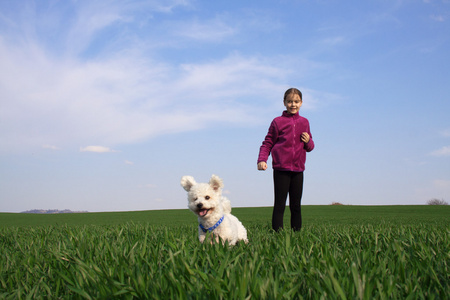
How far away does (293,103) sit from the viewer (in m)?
7.11

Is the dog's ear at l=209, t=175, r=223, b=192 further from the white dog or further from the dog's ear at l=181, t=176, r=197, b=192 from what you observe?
the dog's ear at l=181, t=176, r=197, b=192

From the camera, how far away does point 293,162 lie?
6.98 meters

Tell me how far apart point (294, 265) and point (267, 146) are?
14.1ft

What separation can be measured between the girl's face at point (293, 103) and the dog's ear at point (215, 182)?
8.26 feet

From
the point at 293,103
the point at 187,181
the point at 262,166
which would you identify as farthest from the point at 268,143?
the point at 187,181

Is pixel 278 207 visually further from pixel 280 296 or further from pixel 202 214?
pixel 280 296

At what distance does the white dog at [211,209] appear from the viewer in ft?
17.3

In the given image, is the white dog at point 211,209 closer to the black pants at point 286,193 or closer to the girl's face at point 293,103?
the black pants at point 286,193

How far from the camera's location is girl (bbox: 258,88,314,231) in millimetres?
6984

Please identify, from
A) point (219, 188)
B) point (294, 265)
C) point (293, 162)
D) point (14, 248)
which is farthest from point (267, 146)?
point (14, 248)

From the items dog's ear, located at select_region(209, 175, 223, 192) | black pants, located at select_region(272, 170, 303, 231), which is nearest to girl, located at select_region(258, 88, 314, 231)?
black pants, located at select_region(272, 170, 303, 231)

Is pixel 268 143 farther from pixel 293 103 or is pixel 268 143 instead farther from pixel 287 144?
pixel 293 103

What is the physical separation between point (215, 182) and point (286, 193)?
2.13 meters

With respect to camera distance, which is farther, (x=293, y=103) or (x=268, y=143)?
(x=268, y=143)
